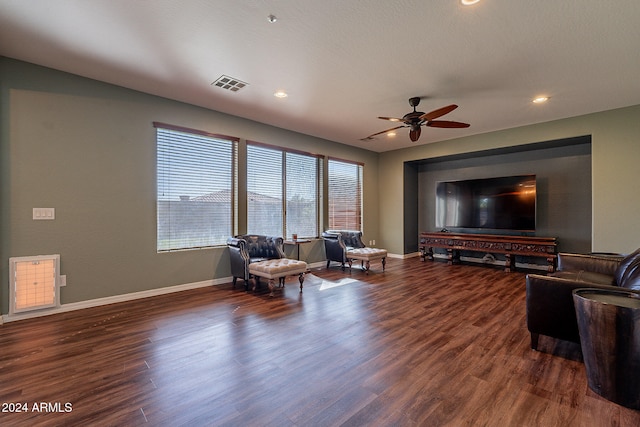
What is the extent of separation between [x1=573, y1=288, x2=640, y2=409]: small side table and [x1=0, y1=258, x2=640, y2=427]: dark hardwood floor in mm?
101

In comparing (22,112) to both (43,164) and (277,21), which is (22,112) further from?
(277,21)

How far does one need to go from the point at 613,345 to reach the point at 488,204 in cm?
494

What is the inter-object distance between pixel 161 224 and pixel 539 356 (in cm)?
463

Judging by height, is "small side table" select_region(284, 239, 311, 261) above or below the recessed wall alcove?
below

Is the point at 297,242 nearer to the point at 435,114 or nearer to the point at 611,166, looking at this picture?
the point at 435,114

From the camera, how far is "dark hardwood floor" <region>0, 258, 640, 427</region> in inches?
64.5

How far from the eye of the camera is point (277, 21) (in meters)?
2.47

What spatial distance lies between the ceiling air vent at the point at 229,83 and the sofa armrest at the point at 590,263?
4.69 meters

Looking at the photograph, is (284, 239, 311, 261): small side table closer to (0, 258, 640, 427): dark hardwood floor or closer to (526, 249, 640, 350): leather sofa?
(0, 258, 640, 427): dark hardwood floor

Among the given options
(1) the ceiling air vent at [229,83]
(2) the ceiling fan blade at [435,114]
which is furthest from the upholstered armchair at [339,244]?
(1) the ceiling air vent at [229,83]

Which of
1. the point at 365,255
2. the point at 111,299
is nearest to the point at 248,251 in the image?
the point at 111,299

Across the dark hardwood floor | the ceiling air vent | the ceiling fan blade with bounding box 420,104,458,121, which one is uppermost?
the ceiling air vent

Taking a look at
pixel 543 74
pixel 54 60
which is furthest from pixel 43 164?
pixel 543 74

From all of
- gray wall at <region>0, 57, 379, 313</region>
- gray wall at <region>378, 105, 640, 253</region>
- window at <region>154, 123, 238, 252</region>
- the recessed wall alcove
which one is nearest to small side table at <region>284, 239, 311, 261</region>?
window at <region>154, 123, 238, 252</region>
